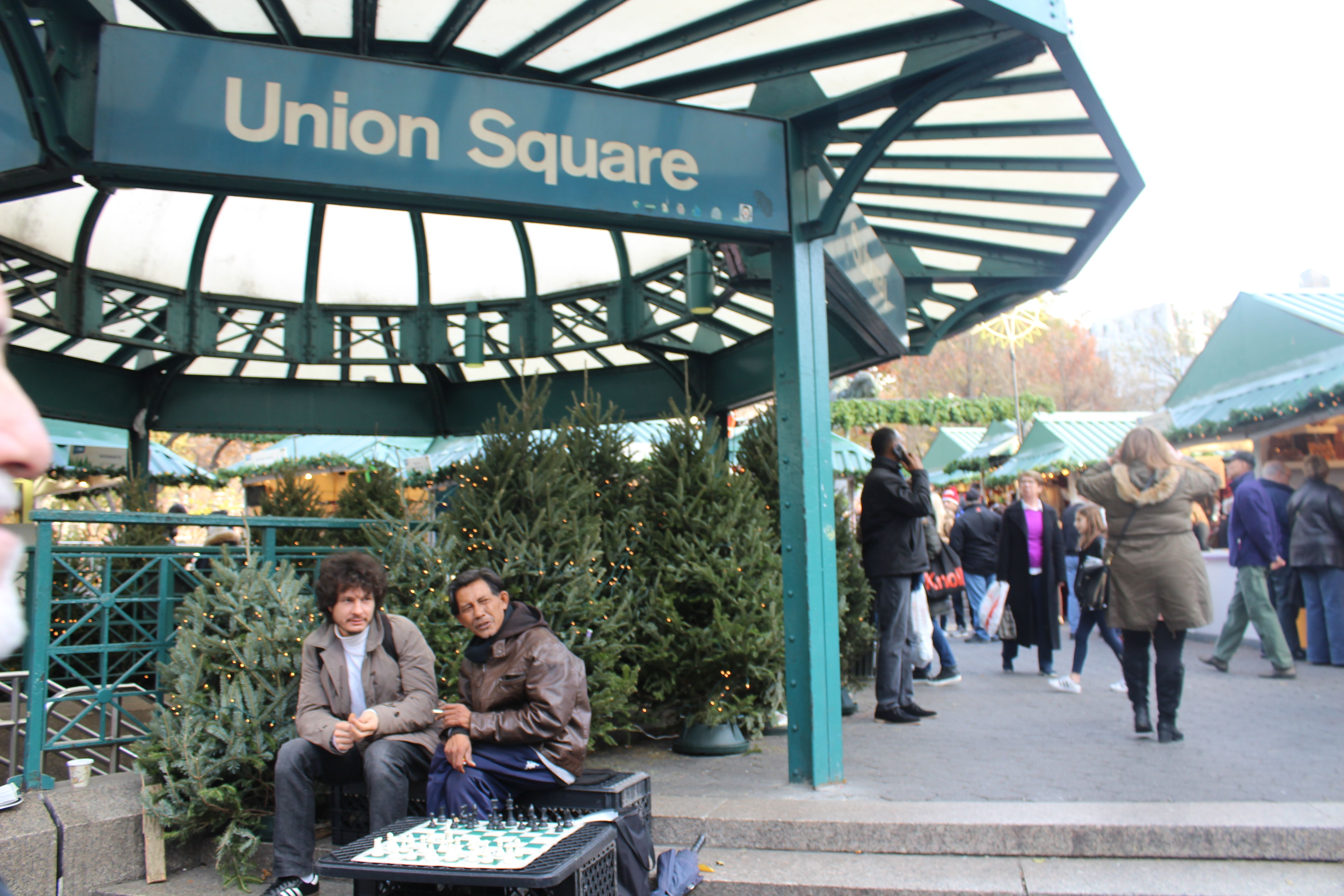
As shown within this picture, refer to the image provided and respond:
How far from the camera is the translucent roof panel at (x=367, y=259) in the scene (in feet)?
30.6

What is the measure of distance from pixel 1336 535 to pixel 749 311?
20.3ft

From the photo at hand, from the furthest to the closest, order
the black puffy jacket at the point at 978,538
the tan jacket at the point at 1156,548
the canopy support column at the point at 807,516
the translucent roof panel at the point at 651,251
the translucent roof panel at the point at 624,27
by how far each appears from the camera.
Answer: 1. the black puffy jacket at the point at 978,538
2. the translucent roof panel at the point at 651,251
3. the tan jacket at the point at 1156,548
4. the canopy support column at the point at 807,516
5. the translucent roof panel at the point at 624,27

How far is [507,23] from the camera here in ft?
17.4

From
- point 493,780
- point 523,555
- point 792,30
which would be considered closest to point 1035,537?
point 523,555

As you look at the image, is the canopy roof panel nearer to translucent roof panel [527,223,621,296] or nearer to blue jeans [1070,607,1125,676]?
translucent roof panel [527,223,621,296]

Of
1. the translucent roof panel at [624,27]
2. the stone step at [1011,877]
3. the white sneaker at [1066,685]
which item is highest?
the translucent roof panel at [624,27]

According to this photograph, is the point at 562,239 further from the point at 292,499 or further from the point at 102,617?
the point at 102,617

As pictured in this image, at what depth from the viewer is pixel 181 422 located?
10.6 meters

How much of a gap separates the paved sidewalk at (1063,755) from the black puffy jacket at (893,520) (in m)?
1.16

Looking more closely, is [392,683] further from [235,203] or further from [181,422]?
[181,422]

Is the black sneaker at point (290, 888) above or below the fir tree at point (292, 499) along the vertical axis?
below

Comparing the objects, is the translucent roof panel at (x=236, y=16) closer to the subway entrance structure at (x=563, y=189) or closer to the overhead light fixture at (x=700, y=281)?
the subway entrance structure at (x=563, y=189)

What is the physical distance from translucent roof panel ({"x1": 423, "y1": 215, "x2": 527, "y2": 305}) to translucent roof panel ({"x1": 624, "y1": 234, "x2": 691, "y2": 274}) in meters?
1.15

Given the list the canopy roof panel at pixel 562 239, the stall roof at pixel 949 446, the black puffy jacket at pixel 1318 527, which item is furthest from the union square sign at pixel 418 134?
the stall roof at pixel 949 446
